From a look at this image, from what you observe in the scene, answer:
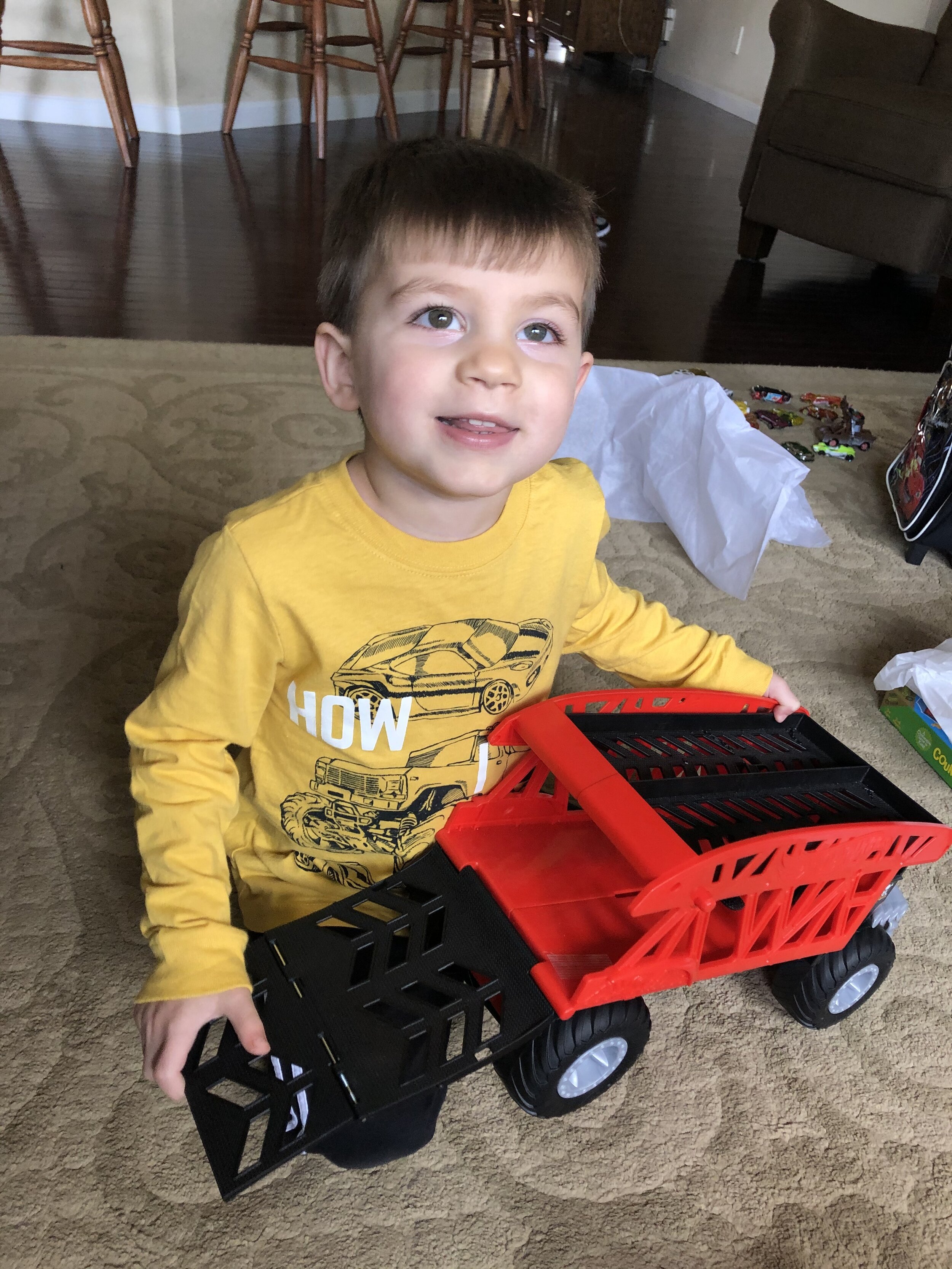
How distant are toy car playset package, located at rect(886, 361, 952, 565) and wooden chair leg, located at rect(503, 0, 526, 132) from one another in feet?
9.04

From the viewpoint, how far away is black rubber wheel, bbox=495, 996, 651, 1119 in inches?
24.9

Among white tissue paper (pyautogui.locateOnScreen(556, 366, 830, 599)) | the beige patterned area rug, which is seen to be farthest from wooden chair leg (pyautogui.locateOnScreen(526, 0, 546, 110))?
the beige patterned area rug

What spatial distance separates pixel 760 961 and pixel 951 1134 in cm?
20

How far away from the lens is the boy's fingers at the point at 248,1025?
0.57 meters

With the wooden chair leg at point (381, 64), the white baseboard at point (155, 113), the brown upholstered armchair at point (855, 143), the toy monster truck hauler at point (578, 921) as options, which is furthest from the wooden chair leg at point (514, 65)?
the toy monster truck hauler at point (578, 921)

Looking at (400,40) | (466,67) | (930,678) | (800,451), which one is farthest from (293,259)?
(930,678)

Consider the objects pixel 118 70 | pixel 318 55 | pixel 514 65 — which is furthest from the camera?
pixel 514 65

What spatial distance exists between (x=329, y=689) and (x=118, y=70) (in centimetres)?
276

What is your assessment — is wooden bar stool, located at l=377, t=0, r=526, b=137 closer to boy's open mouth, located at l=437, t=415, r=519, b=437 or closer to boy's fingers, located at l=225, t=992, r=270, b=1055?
boy's open mouth, located at l=437, t=415, r=519, b=437

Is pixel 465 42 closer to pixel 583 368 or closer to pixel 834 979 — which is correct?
pixel 583 368

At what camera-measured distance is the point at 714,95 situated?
15.5 ft

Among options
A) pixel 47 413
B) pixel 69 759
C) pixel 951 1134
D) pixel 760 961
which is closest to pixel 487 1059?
pixel 760 961

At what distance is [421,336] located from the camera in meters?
0.55

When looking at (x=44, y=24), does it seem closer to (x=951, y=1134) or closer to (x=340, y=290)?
(x=340, y=290)
